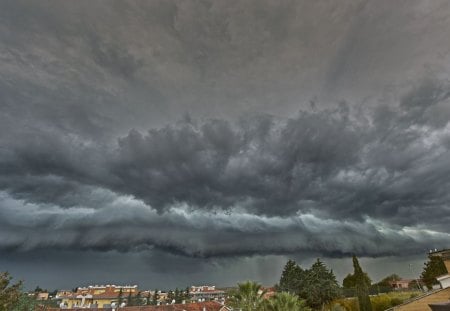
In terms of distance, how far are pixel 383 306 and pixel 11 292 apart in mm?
43008

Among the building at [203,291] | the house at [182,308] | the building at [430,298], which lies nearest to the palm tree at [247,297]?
the building at [430,298]

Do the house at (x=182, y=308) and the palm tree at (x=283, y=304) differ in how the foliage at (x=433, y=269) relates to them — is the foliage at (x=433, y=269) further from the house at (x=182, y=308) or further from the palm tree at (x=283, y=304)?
the palm tree at (x=283, y=304)

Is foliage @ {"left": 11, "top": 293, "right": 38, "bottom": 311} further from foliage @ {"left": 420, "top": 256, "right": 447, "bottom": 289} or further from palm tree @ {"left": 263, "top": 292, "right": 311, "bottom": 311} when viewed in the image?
foliage @ {"left": 420, "top": 256, "right": 447, "bottom": 289}

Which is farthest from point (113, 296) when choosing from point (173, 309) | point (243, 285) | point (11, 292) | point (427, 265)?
point (427, 265)

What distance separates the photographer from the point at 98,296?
95938 mm

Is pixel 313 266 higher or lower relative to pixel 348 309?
higher

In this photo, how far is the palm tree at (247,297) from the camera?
29.2m

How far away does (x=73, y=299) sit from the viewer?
90000mm

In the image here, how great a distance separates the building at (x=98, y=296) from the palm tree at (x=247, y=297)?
48122 mm

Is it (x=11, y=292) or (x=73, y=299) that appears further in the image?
(x=73, y=299)

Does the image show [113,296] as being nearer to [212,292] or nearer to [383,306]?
[212,292]

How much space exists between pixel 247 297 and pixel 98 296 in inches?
3372

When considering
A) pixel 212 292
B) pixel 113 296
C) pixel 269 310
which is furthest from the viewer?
pixel 212 292

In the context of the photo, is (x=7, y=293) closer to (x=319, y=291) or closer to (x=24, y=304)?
(x=24, y=304)
